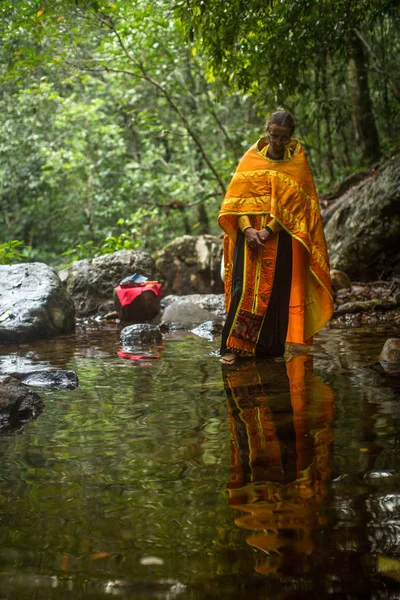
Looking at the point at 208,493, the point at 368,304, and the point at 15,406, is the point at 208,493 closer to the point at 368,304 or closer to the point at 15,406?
the point at 15,406

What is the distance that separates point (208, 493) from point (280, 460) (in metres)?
0.43

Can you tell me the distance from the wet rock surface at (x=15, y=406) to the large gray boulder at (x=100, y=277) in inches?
239

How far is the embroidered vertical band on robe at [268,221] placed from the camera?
186 inches

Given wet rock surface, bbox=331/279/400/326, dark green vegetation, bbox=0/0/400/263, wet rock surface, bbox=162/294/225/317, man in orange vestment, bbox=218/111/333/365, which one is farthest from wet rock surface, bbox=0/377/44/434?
wet rock surface, bbox=162/294/225/317

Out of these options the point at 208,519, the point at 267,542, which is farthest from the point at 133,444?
the point at 267,542

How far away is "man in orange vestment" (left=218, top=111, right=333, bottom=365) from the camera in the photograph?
15.5 ft

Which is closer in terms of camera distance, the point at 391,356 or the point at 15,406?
the point at 15,406

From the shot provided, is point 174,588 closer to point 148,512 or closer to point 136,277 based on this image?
point 148,512

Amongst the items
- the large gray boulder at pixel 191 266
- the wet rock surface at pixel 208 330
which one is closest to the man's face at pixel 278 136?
the wet rock surface at pixel 208 330

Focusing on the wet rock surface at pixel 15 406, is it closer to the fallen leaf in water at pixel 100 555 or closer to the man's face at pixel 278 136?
the fallen leaf in water at pixel 100 555

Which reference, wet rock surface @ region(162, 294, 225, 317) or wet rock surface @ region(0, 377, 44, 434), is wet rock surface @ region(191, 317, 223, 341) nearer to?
wet rock surface @ region(162, 294, 225, 317)

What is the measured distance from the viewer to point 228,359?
4766mm

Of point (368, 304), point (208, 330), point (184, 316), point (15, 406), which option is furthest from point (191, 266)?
point (15, 406)

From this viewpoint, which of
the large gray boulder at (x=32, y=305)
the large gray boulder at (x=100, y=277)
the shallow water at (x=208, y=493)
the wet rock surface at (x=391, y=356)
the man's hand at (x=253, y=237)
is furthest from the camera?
the large gray boulder at (x=100, y=277)
